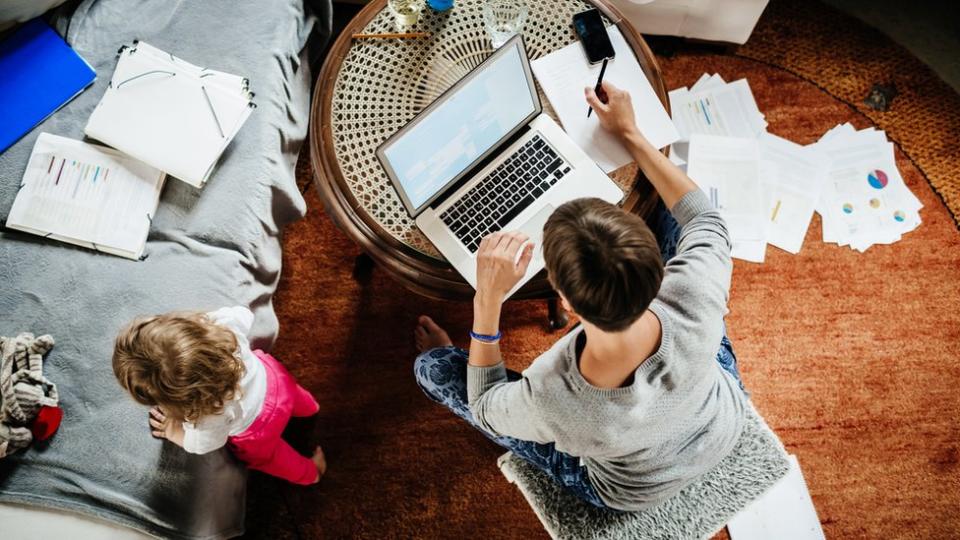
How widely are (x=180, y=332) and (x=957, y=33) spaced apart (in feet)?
9.33

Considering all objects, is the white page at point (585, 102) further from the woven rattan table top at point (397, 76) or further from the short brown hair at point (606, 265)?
the short brown hair at point (606, 265)

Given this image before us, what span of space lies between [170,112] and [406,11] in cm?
63

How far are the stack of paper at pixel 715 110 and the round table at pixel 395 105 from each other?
685 mm

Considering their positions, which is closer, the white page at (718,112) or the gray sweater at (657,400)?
the gray sweater at (657,400)

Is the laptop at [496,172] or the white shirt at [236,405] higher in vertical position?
the laptop at [496,172]

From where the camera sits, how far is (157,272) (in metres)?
1.38

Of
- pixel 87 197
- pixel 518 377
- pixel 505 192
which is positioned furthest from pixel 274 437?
pixel 505 192

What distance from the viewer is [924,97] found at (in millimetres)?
2152

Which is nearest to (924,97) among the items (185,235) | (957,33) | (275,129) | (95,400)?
(957,33)

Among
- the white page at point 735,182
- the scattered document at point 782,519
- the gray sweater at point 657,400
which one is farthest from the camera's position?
the white page at point 735,182

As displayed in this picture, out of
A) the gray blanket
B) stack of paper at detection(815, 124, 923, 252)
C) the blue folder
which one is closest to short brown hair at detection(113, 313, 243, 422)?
the gray blanket

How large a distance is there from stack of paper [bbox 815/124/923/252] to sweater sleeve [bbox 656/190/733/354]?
1.03m

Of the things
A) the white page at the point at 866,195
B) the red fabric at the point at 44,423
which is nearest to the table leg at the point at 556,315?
the white page at the point at 866,195

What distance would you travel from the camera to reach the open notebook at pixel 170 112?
55.2 inches
